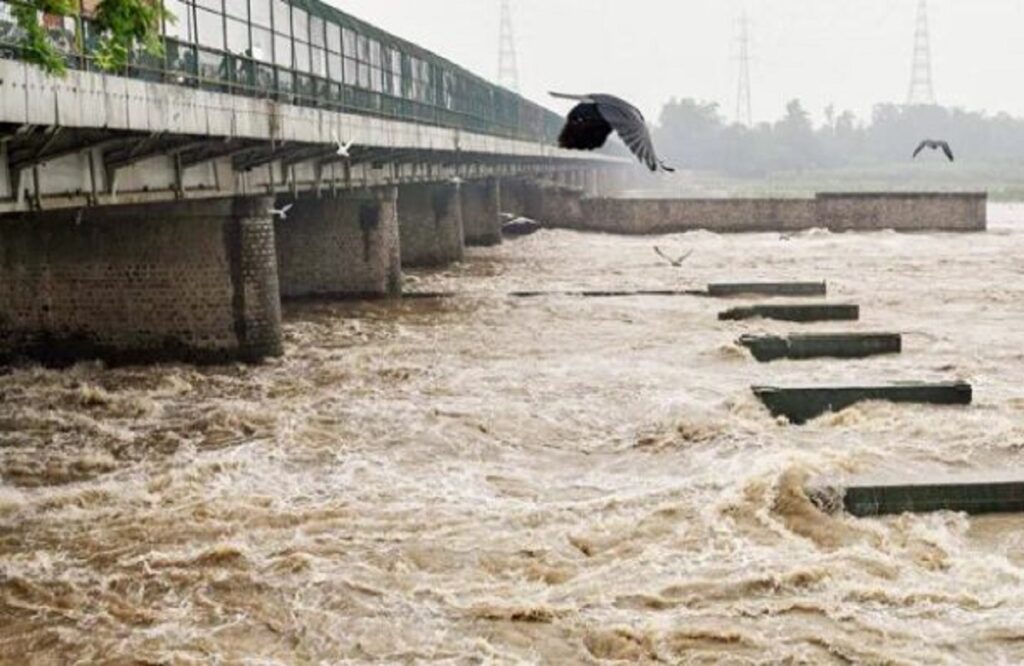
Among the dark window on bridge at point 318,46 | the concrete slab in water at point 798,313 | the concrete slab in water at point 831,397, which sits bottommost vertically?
the concrete slab in water at point 831,397

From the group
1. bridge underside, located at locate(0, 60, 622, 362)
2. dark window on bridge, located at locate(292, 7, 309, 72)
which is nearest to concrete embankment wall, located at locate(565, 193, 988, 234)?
bridge underside, located at locate(0, 60, 622, 362)

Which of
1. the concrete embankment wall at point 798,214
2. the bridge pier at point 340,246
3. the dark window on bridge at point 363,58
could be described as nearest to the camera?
the dark window on bridge at point 363,58

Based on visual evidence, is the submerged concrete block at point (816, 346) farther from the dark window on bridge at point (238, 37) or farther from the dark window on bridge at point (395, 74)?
the dark window on bridge at point (395, 74)

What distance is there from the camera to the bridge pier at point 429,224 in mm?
45312

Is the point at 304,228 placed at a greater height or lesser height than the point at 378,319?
greater

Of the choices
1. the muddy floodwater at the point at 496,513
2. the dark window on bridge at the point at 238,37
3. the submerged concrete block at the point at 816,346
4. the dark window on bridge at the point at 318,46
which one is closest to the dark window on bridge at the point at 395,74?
the dark window on bridge at the point at 318,46

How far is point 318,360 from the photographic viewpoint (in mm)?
24344

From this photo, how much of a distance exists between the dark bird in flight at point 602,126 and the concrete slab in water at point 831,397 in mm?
9293

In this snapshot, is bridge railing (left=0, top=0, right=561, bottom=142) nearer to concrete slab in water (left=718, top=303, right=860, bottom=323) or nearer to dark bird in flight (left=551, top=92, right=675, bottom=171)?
dark bird in flight (left=551, top=92, right=675, bottom=171)

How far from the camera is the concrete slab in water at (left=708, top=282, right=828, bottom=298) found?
33469 millimetres

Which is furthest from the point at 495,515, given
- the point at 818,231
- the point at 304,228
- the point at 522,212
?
the point at 522,212

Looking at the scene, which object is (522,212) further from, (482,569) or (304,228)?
(482,569)

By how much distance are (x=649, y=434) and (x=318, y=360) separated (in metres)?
9.63

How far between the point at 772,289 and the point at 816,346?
10765 millimetres
